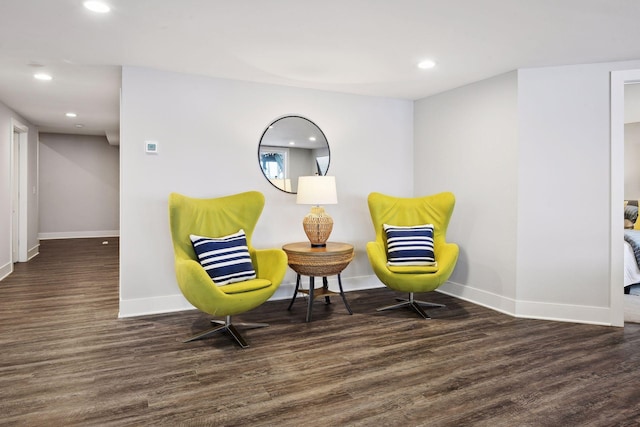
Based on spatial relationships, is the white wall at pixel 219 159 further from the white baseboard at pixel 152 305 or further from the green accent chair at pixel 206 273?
the green accent chair at pixel 206 273

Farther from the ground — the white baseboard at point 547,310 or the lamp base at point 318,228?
the lamp base at point 318,228

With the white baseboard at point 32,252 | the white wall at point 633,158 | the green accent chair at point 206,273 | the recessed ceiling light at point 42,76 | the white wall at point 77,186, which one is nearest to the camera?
the green accent chair at point 206,273

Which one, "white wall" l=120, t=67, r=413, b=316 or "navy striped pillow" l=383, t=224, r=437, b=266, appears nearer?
"white wall" l=120, t=67, r=413, b=316

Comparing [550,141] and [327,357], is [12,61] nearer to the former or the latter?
[327,357]

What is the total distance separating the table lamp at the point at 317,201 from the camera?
12.6ft

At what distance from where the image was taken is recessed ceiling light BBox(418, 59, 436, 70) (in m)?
3.52

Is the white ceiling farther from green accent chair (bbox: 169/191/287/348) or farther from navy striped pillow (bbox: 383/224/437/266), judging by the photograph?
navy striped pillow (bbox: 383/224/437/266)

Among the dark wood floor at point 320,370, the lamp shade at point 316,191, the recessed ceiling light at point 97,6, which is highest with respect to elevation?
the recessed ceiling light at point 97,6

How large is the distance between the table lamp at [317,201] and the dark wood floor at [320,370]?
717mm

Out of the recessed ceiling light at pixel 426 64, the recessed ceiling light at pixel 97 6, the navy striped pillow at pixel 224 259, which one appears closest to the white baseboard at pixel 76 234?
the navy striped pillow at pixel 224 259

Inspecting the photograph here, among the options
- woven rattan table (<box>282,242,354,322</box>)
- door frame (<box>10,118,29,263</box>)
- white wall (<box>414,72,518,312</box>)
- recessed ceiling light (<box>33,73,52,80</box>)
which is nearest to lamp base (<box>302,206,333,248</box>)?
woven rattan table (<box>282,242,354,322</box>)

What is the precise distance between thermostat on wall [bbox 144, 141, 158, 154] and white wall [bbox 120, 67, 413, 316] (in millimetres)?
35

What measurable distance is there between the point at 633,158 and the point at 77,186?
10432mm

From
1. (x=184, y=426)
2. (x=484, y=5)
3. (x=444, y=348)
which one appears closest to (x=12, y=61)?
(x=184, y=426)
